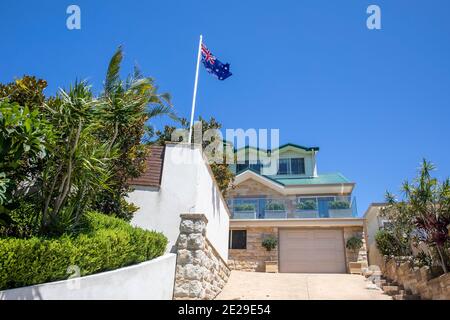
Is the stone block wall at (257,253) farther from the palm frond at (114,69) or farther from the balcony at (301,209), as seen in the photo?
the palm frond at (114,69)

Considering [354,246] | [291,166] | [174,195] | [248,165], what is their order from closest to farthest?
[174,195]
[354,246]
[291,166]
[248,165]

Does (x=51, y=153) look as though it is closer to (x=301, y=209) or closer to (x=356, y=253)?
(x=301, y=209)

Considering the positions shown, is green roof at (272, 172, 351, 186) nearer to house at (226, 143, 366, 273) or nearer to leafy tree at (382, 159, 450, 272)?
house at (226, 143, 366, 273)

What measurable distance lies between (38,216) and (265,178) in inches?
756

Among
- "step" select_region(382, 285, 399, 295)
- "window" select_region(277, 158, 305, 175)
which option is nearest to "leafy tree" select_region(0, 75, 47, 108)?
"step" select_region(382, 285, 399, 295)

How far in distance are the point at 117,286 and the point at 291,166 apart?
75.1 ft

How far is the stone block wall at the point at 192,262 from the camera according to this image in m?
8.59

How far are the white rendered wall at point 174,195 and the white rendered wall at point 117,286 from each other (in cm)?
143

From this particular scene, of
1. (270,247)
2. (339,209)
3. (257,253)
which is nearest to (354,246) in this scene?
(339,209)

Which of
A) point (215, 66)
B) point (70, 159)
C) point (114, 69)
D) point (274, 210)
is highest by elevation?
point (215, 66)

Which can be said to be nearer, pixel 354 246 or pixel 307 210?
pixel 354 246

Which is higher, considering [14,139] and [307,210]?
[307,210]

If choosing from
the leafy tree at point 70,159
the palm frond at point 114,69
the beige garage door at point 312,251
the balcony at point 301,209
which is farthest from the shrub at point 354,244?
the leafy tree at point 70,159

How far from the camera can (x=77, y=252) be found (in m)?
5.92
